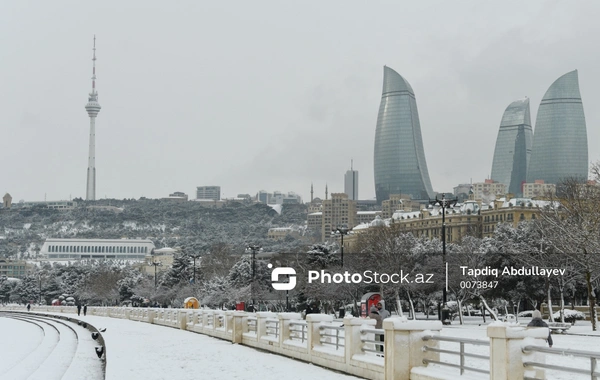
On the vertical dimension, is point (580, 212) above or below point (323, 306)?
above

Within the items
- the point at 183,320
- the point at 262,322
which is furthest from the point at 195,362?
the point at 183,320

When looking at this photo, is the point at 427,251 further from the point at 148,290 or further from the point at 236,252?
the point at 236,252

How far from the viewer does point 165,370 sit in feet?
76.2

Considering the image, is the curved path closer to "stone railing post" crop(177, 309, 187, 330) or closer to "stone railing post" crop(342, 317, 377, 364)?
"stone railing post" crop(177, 309, 187, 330)

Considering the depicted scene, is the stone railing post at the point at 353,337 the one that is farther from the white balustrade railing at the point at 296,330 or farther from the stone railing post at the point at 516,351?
the stone railing post at the point at 516,351

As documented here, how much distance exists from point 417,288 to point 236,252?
5129 inches

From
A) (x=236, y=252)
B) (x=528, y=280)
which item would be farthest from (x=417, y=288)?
(x=236, y=252)

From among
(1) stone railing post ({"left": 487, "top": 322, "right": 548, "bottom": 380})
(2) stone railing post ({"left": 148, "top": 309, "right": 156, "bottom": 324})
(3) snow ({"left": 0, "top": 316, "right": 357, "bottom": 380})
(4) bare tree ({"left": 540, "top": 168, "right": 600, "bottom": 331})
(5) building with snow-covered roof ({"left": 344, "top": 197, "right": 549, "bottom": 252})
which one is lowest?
(2) stone railing post ({"left": 148, "top": 309, "right": 156, "bottom": 324})

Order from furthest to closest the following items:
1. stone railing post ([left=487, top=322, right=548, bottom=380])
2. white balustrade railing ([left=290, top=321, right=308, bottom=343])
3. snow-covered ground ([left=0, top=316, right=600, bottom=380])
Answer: white balustrade railing ([left=290, top=321, right=308, bottom=343]) → snow-covered ground ([left=0, top=316, right=600, bottom=380]) → stone railing post ([left=487, top=322, right=548, bottom=380])

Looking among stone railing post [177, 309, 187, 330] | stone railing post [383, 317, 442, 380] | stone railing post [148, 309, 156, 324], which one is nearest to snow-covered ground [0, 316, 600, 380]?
stone railing post [383, 317, 442, 380]

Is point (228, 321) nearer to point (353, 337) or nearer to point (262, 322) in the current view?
point (262, 322)

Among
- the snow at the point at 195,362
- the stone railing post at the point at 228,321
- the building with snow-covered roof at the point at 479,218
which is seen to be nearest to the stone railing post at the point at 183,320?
the snow at the point at 195,362

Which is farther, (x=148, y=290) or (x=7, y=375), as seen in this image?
(x=148, y=290)

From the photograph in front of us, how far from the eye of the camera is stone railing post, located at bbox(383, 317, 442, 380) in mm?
18281
